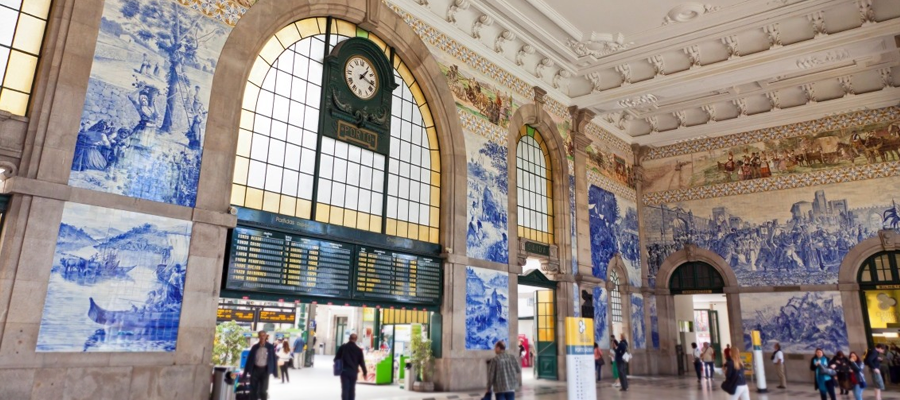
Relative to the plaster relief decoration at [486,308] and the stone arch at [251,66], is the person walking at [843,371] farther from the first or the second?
the stone arch at [251,66]

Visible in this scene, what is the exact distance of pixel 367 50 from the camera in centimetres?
1234

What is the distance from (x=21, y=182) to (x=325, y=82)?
5605 millimetres

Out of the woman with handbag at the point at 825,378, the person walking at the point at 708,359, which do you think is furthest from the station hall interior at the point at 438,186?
the woman with handbag at the point at 825,378

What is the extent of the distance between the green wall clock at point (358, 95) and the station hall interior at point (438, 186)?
51 millimetres

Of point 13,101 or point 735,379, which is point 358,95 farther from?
point 735,379

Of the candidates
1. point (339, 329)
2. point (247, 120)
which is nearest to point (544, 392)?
point (247, 120)

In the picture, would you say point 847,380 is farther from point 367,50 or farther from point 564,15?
point 367,50

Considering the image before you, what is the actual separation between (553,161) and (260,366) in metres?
11.2

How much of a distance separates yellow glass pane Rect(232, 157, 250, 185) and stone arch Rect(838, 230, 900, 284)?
18.1m

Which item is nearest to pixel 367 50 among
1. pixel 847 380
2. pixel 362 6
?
pixel 362 6

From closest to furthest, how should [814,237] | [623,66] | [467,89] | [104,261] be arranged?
[104,261], [467,89], [623,66], [814,237]

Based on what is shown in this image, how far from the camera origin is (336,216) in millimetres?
11188

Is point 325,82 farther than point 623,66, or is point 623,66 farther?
point 623,66

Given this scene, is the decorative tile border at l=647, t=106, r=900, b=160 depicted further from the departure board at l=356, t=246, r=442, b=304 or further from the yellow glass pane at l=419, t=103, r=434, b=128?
the departure board at l=356, t=246, r=442, b=304
